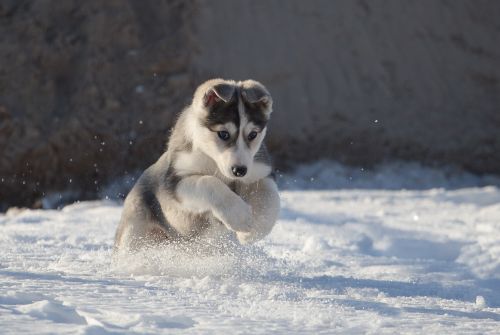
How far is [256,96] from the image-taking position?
5461mm

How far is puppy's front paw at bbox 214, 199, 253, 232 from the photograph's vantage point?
519 centimetres

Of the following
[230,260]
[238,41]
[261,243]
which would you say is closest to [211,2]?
[238,41]

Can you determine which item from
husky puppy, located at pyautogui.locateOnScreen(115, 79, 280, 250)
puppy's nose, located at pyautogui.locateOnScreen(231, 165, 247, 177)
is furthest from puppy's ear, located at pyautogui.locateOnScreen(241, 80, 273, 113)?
puppy's nose, located at pyautogui.locateOnScreen(231, 165, 247, 177)

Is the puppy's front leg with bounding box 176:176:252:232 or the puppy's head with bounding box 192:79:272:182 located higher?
the puppy's head with bounding box 192:79:272:182

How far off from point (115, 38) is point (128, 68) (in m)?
0.61

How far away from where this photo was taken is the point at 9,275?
16.1ft

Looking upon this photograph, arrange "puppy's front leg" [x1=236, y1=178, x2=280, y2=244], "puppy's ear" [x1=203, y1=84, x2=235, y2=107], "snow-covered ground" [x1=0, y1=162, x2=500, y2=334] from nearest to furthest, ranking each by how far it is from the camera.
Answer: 1. "snow-covered ground" [x1=0, y1=162, x2=500, y2=334]
2. "puppy's ear" [x1=203, y1=84, x2=235, y2=107]
3. "puppy's front leg" [x1=236, y1=178, x2=280, y2=244]

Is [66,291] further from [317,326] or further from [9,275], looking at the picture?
[317,326]

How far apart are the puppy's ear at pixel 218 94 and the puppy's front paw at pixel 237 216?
2.17ft

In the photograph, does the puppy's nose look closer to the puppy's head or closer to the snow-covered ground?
the puppy's head

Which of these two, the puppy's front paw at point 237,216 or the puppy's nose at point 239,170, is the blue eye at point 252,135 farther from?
the puppy's front paw at point 237,216

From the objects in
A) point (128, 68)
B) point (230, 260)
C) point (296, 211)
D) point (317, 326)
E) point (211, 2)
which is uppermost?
point (211, 2)

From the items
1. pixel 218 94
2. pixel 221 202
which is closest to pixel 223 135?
pixel 218 94

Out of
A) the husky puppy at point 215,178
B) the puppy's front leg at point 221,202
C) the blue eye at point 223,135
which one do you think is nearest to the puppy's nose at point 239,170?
the husky puppy at point 215,178
